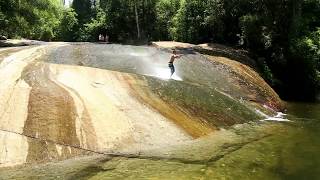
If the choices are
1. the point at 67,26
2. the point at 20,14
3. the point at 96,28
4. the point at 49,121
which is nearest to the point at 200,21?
the point at 20,14

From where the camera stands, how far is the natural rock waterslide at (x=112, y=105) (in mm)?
11953

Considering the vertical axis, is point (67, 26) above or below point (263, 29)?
below

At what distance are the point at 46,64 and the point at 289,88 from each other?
16260 mm

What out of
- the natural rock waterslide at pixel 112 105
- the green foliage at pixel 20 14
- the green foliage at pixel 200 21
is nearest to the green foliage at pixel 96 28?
the green foliage at pixel 200 21

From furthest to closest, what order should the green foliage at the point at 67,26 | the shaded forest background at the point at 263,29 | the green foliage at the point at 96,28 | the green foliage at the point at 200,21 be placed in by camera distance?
the green foliage at the point at 67,26 < the green foliage at the point at 96,28 < the green foliage at the point at 200,21 < the shaded forest background at the point at 263,29

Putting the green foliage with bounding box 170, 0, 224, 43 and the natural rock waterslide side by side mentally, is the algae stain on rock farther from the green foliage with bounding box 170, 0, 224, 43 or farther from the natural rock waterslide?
the green foliage with bounding box 170, 0, 224, 43

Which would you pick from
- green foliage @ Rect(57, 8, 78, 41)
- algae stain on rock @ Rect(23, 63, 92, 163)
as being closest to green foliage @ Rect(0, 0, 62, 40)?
algae stain on rock @ Rect(23, 63, 92, 163)

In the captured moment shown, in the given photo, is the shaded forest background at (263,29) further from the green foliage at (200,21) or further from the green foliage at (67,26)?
the green foliage at (67,26)

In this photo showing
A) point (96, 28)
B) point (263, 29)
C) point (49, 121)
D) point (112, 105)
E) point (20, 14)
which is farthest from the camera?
point (96, 28)

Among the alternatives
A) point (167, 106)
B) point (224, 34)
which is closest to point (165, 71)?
point (167, 106)

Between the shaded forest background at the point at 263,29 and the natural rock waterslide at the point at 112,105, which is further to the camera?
the shaded forest background at the point at 263,29

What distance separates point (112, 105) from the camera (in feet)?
46.2

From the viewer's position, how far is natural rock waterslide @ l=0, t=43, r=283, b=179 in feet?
39.2

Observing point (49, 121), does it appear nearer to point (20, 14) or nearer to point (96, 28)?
point (20, 14)
